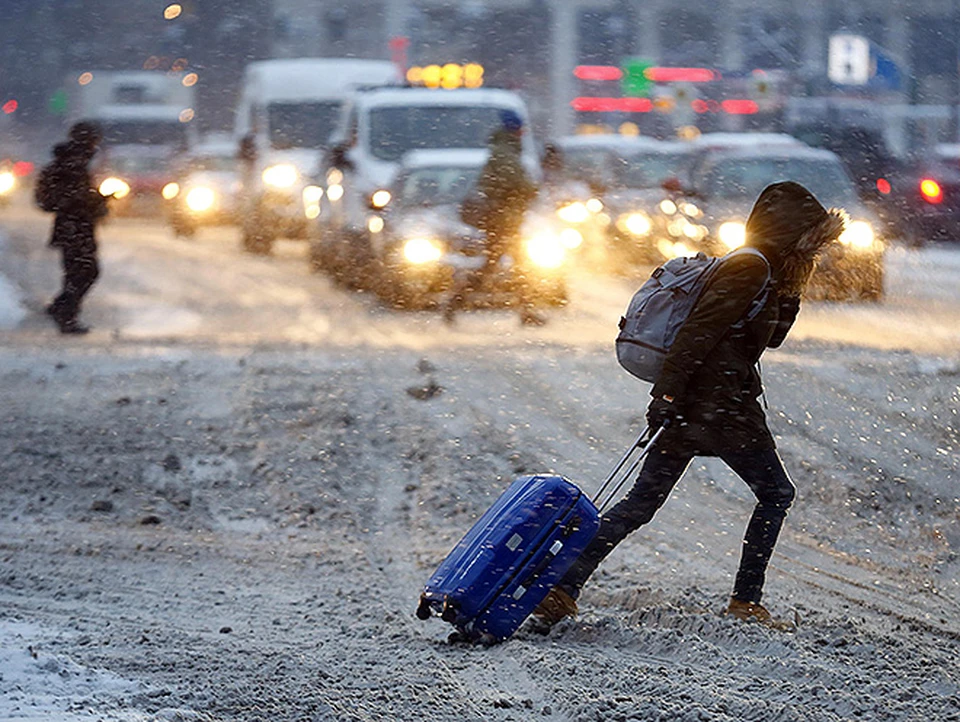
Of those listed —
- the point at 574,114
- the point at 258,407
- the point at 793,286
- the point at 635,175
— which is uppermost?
the point at 793,286

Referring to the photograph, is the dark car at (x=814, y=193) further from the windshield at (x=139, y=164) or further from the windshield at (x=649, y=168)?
the windshield at (x=139, y=164)

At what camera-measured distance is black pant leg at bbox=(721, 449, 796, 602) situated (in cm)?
537

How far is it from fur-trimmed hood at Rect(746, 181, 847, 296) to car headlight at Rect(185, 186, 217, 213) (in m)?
22.1

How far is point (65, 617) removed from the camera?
18.5ft

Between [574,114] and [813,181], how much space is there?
2721 centimetres

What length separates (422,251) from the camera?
14633mm

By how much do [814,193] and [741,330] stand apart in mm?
11833

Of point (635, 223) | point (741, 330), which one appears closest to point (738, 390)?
point (741, 330)

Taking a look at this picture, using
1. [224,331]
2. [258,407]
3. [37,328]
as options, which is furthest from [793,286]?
[37,328]

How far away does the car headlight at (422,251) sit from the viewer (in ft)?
47.6

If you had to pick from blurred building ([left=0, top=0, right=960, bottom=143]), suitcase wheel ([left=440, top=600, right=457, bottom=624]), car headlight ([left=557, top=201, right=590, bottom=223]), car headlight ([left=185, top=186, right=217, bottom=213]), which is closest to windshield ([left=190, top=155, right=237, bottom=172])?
car headlight ([left=185, top=186, right=217, bottom=213])

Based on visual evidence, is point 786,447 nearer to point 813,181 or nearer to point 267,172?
point 813,181

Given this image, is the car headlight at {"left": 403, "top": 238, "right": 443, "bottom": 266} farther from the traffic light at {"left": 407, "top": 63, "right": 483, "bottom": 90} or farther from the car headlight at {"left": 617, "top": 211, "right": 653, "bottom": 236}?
the traffic light at {"left": 407, "top": 63, "right": 483, "bottom": 90}

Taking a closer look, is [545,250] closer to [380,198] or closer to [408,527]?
[380,198]
